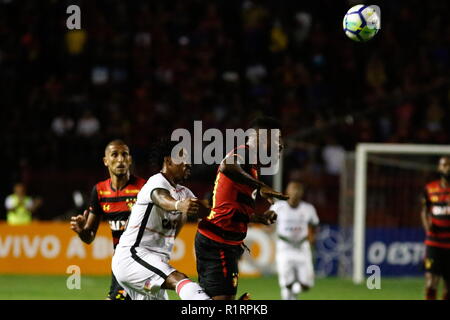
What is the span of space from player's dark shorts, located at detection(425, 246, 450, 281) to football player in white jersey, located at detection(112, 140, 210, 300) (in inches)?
211

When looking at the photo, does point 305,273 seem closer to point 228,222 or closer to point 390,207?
point 228,222

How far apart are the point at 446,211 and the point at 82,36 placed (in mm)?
11345

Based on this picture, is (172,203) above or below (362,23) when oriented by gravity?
below

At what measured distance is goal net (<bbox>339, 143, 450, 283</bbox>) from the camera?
1798cm

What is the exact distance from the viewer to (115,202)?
8820 millimetres

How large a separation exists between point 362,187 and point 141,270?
1071 cm

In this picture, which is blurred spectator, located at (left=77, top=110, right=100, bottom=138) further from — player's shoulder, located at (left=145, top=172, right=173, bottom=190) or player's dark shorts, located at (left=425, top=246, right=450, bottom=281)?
player's shoulder, located at (left=145, top=172, right=173, bottom=190)

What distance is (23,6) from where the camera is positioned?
2150cm

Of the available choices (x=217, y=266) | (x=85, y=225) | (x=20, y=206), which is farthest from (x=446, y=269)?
(x=20, y=206)

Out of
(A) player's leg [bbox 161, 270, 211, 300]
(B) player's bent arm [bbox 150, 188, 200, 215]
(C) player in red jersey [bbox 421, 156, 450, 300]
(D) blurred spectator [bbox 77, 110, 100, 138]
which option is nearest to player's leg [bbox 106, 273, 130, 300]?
(A) player's leg [bbox 161, 270, 211, 300]

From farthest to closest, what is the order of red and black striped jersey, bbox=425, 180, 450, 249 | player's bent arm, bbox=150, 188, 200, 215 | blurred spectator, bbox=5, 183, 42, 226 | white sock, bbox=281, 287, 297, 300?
blurred spectator, bbox=5, 183, 42, 226, white sock, bbox=281, 287, 297, 300, red and black striped jersey, bbox=425, 180, 450, 249, player's bent arm, bbox=150, 188, 200, 215

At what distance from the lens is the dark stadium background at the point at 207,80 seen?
59.8 feet

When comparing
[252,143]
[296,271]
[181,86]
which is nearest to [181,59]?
[181,86]

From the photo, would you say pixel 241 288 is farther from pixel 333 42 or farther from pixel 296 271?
pixel 333 42
